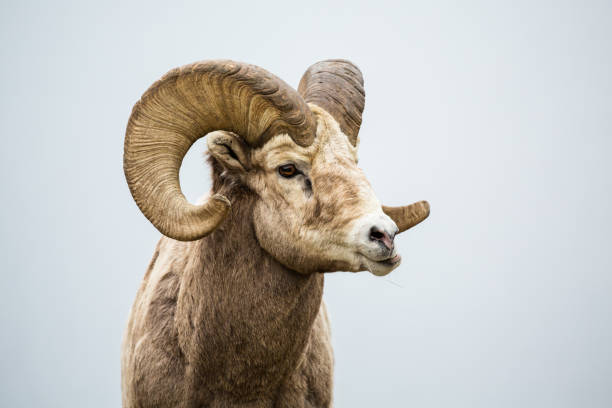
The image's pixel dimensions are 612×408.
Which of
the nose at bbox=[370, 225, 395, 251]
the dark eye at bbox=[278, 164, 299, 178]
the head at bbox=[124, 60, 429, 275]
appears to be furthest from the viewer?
the dark eye at bbox=[278, 164, 299, 178]

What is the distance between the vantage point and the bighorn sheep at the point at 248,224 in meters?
4.80

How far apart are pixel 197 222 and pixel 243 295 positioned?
0.65 meters

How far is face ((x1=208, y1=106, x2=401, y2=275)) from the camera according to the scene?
4.56 meters

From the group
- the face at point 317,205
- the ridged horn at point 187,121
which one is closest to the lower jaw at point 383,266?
the face at point 317,205

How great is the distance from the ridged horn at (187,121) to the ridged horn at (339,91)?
0.56m

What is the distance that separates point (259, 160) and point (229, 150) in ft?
0.85

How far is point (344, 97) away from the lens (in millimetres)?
5680

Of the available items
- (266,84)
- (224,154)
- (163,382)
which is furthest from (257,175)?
(163,382)

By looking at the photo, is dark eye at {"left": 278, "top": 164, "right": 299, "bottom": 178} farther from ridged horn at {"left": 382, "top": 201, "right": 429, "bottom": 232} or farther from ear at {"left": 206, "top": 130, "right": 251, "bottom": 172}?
ridged horn at {"left": 382, "top": 201, "right": 429, "bottom": 232}

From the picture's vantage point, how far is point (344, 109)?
5602 millimetres

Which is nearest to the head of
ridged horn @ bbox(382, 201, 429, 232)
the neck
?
the neck

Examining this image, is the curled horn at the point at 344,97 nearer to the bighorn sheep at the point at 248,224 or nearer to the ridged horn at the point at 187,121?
the bighorn sheep at the point at 248,224

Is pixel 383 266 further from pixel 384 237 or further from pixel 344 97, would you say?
pixel 344 97

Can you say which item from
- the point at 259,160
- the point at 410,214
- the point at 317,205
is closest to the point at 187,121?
the point at 259,160
